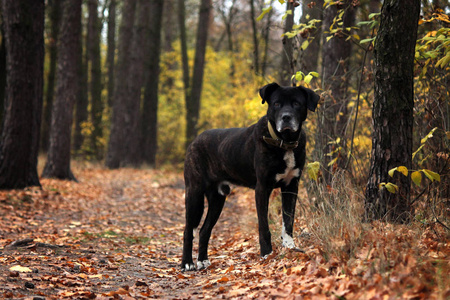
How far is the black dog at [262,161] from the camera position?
207 inches

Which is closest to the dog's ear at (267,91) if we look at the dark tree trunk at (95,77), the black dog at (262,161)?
the black dog at (262,161)

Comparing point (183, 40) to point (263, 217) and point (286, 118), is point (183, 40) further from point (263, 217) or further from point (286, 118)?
point (286, 118)

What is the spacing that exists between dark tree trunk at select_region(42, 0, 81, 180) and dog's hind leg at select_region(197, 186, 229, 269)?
9423mm

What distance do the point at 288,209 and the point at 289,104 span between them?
1.22m

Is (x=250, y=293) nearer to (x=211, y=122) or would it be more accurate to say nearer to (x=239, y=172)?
(x=239, y=172)

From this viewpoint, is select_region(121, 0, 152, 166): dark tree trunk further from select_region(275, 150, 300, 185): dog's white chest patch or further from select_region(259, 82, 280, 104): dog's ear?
select_region(275, 150, 300, 185): dog's white chest patch

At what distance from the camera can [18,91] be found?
10.7 metres

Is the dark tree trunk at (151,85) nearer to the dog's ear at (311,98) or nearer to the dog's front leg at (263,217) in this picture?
the dog's front leg at (263,217)

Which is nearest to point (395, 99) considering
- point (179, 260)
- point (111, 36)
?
point (179, 260)

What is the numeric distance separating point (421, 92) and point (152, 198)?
8.24 metres

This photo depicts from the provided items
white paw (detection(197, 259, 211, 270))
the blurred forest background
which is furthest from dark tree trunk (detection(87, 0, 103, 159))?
white paw (detection(197, 259, 211, 270))

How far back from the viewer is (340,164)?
7.81 meters

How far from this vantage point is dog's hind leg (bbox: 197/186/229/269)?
630cm

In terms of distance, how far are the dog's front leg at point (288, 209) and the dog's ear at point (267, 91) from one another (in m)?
1.00
